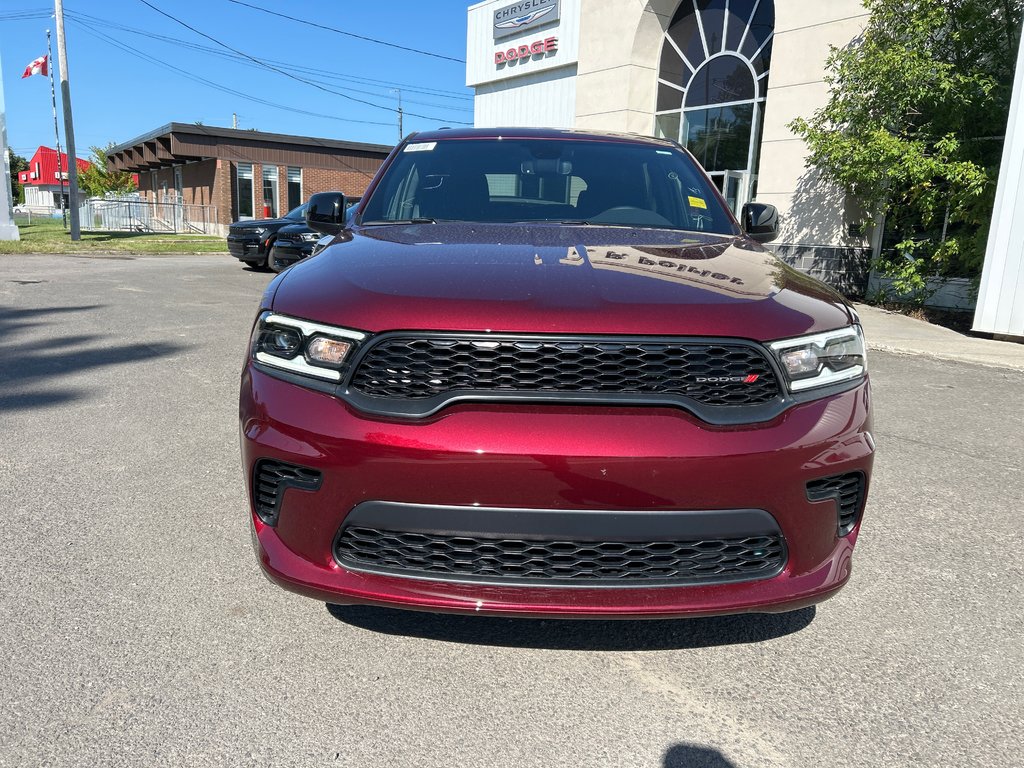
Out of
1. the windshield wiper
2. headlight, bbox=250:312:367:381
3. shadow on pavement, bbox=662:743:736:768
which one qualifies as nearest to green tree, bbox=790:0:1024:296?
the windshield wiper

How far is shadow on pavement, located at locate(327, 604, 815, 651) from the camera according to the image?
2.33 meters

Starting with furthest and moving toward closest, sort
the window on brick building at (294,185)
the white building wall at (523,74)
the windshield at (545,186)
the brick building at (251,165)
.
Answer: the window on brick building at (294,185), the brick building at (251,165), the white building wall at (523,74), the windshield at (545,186)

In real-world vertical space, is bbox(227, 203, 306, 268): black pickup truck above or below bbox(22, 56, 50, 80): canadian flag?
below

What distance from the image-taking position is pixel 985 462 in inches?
168

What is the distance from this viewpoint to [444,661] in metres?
2.21

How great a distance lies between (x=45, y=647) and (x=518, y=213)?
89.4 inches

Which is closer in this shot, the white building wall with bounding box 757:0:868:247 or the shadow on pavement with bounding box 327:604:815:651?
the shadow on pavement with bounding box 327:604:815:651

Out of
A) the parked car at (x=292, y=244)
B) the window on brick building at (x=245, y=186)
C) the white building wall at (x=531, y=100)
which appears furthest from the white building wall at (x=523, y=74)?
the window on brick building at (x=245, y=186)

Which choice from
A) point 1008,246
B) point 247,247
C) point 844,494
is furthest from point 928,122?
point 247,247

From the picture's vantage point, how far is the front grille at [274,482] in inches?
75.4

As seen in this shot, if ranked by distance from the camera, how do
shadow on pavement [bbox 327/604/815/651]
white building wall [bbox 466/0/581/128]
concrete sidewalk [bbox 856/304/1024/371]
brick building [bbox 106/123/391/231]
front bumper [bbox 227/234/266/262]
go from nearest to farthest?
shadow on pavement [bbox 327/604/815/651]
concrete sidewalk [bbox 856/304/1024/371]
front bumper [bbox 227/234/266/262]
white building wall [bbox 466/0/581/128]
brick building [bbox 106/123/391/231]

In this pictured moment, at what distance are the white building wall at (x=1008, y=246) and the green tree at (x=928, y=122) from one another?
0.90 m

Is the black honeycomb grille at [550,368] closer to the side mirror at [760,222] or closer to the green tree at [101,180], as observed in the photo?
the side mirror at [760,222]

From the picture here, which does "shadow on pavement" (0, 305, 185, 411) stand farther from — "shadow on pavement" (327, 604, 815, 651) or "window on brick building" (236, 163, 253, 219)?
"window on brick building" (236, 163, 253, 219)
